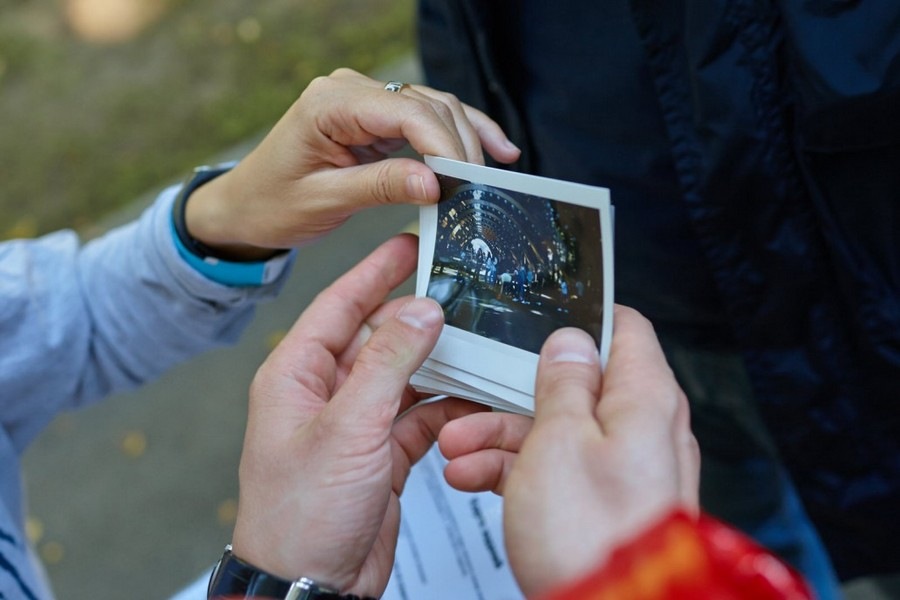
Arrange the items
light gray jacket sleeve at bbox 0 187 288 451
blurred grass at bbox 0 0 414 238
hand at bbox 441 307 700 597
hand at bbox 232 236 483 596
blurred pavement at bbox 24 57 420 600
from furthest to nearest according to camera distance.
→ 1. blurred grass at bbox 0 0 414 238
2. blurred pavement at bbox 24 57 420 600
3. light gray jacket sleeve at bbox 0 187 288 451
4. hand at bbox 232 236 483 596
5. hand at bbox 441 307 700 597

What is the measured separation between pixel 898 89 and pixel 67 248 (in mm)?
1306

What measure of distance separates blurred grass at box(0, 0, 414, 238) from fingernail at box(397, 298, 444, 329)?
2.78 meters

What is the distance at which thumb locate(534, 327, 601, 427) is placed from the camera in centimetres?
81

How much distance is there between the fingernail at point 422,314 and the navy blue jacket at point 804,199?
1.53 ft

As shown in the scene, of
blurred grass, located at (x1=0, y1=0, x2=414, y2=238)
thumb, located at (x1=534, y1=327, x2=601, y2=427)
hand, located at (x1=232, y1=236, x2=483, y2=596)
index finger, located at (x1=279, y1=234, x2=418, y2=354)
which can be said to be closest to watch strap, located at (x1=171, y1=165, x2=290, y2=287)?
index finger, located at (x1=279, y1=234, x2=418, y2=354)

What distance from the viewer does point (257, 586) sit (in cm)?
91

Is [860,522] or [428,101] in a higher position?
[428,101]

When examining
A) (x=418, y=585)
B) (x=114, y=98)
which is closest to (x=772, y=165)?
(x=418, y=585)

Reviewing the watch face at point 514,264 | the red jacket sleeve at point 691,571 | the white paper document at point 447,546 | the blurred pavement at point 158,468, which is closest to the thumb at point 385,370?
the watch face at point 514,264

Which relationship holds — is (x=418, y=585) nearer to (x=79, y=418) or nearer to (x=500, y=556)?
(x=500, y=556)

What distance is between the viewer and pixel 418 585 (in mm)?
1154

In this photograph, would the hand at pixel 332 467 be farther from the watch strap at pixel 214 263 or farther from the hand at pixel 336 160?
the watch strap at pixel 214 263

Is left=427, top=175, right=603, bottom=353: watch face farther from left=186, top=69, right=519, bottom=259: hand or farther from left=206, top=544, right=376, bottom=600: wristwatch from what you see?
left=206, top=544, right=376, bottom=600: wristwatch

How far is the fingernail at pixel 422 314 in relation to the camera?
0.99 metres
